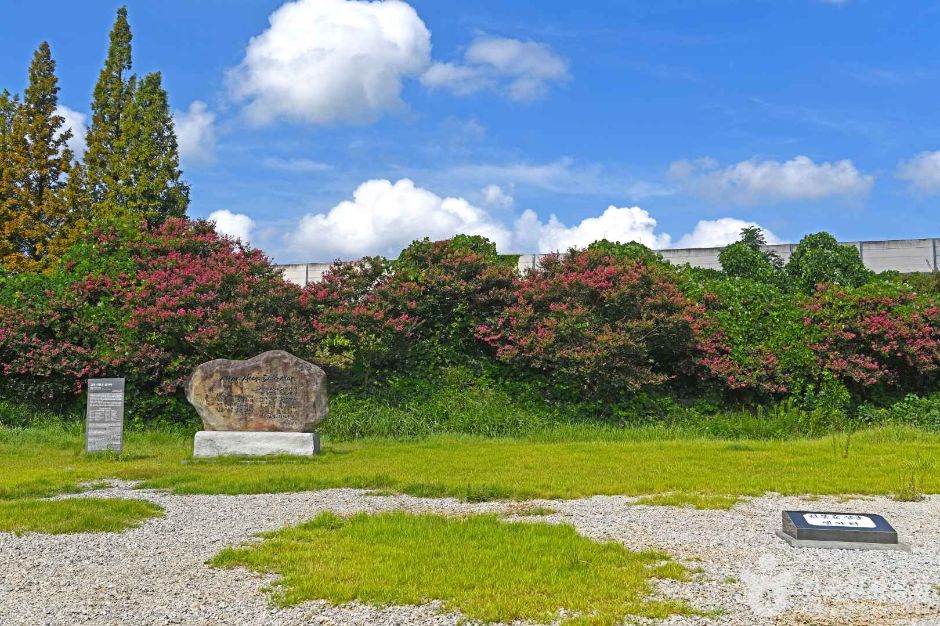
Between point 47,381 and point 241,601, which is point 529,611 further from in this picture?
point 47,381

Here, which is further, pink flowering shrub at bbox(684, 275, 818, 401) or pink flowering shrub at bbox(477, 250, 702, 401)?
pink flowering shrub at bbox(684, 275, 818, 401)

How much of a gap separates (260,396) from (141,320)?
3.50 metres

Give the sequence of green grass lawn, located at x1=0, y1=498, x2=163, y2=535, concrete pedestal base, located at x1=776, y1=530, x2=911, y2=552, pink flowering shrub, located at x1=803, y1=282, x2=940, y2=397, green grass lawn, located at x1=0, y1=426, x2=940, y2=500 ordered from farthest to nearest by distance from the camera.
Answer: pink flowering shrub, located at x1=803, y1=282, x2=940, y2=397 → green grass lawn, located at x1=0, y1=426, x2=940, y2=500 → green grass lawn, located at x1=0, y1=498, x2=163, y2=535 → concrete pedestal base, located at x1=776, y1=530, x2=911, y2=552

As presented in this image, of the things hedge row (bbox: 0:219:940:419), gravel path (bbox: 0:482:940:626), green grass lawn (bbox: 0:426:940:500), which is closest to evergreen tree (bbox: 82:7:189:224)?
hedge row (bbox: 0:219:940:419)

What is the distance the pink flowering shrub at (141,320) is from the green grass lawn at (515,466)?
1276mm

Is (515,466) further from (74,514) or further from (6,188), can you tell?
(6,188)

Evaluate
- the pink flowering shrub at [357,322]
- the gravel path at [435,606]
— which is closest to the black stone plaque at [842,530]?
the gravel path at [435,606]

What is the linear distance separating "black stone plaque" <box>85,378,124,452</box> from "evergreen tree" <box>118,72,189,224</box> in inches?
550

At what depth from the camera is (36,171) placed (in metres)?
26.6

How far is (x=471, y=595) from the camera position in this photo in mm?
4922

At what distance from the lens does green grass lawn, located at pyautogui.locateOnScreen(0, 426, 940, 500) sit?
8.95 metres

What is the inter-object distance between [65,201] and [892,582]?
2670cm

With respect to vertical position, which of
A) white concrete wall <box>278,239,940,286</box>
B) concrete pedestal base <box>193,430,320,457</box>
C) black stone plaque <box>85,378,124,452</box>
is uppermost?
white concrete wall <box>278,239,940,286</box>

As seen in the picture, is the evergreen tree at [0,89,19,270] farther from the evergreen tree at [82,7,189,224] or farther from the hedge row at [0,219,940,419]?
the hedge row at [0,219,940,419]
